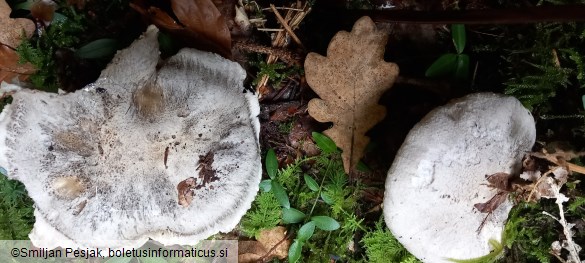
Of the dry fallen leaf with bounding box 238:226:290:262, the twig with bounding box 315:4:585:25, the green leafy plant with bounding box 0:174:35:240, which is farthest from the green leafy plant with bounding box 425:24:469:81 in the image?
the green leafy plant with bounding box 0:174:35:240

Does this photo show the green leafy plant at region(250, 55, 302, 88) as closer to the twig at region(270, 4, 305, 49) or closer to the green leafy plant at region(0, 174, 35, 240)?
the twig at region(270, 4, 305, 49)

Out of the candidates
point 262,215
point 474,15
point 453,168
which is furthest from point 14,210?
Result: point 474,15

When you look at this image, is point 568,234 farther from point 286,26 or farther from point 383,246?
point 286,26

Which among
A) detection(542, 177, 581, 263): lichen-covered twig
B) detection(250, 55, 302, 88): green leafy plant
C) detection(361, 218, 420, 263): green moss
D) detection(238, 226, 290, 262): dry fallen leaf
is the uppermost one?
detection(250, 55, 302, 88): green leafy plant

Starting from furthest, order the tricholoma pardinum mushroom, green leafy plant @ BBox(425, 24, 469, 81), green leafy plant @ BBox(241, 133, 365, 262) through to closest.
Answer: green leafy plant @ BBox(241, 133, 365, 262) < green leafy plant @ BBox(425, 24, 469, 81) < the tricholoma pardinum mushroom

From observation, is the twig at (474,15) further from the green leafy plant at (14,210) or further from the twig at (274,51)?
the green leafy plant at (14,210)

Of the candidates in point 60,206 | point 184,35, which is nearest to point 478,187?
point 184,35

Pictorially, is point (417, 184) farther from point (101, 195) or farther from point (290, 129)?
point (101, 195)
